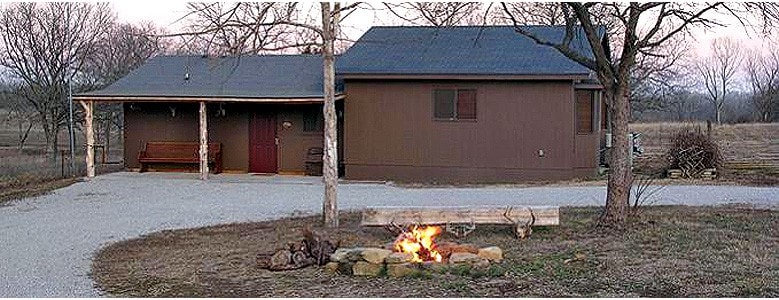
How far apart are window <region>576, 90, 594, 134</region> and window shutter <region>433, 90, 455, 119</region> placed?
113 inches

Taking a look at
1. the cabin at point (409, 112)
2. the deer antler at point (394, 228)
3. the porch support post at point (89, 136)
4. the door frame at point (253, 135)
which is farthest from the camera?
the door frame at point (253, 135)

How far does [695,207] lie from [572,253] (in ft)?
17.0

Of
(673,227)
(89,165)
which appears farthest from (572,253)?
(89,165)

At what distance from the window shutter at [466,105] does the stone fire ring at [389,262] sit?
1090 cm

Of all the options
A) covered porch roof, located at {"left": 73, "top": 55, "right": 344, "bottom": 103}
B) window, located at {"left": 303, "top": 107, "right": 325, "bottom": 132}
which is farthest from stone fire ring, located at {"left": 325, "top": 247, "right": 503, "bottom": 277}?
window, located at {"left": 303, "top": 107, "right": 325, "bottom": 132}

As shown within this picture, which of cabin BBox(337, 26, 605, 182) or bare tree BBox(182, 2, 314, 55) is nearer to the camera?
bare tree BBox(182, 2, 314, 55)

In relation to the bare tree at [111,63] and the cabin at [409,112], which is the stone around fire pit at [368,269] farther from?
the bare tree at [111,63]

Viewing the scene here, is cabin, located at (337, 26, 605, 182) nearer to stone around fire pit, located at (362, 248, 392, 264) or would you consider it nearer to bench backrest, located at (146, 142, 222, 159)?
bench backrest, located at (146, 142, 222, 159)

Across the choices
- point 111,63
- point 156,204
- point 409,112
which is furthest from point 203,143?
point 111,63

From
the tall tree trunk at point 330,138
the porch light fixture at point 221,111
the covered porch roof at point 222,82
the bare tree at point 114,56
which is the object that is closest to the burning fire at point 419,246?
the tall tree trunk at point 330,138

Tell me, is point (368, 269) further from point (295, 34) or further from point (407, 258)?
point (295, 34)

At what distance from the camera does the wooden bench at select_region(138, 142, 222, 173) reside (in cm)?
2130

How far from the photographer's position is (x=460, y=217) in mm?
10195

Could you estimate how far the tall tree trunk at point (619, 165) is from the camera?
1053 centimetres
